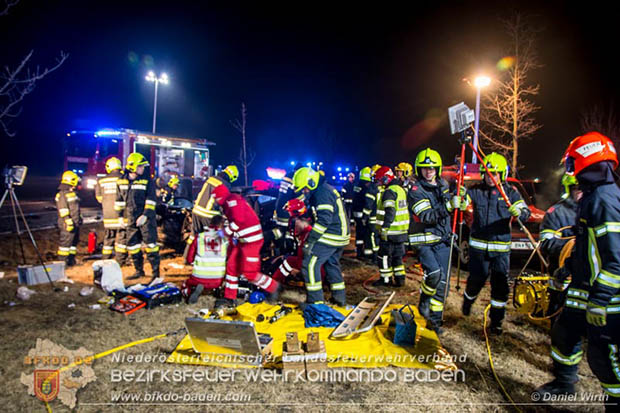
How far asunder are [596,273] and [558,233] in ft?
6.01

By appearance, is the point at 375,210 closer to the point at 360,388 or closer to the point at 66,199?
the point at 360,388

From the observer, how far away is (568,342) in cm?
305

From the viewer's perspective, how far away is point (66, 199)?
23.9ft

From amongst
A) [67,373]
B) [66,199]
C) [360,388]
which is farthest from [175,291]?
[66,199]

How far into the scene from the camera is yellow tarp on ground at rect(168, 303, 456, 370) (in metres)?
3.77

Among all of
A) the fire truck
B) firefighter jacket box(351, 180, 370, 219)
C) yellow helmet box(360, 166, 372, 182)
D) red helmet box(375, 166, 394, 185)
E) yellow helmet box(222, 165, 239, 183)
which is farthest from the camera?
the fire truck

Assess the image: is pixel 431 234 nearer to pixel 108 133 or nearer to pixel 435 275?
pixel 435 275

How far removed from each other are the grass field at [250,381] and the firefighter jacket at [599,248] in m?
1.32

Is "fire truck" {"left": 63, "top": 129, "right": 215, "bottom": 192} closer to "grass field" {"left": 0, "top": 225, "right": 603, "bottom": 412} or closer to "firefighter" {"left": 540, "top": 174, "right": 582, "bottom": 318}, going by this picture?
"grass field" {"left": 0, "top": 225, "right": 603, "bottom": 412}

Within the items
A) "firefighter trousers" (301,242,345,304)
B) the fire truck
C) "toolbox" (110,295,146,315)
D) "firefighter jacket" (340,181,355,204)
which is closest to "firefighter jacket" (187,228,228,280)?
"toolbox" (110,295,146,315)

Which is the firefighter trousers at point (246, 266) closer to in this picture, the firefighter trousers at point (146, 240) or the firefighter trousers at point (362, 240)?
the firefighter trousers at point (146, 240)

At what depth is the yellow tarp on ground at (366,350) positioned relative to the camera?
12.4 ft

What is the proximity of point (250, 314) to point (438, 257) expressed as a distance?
9.30ft

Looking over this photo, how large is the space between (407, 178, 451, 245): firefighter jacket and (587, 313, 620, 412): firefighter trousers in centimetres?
204
